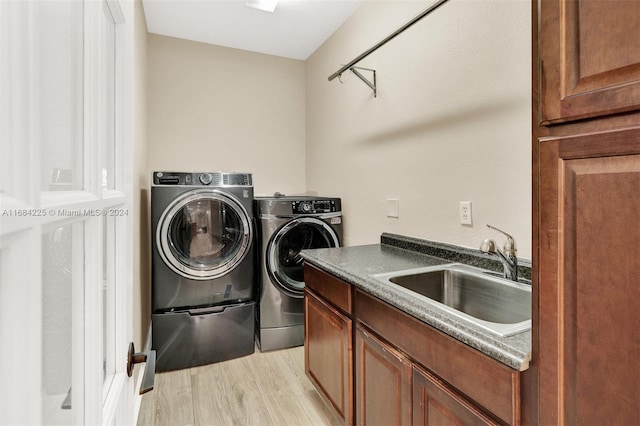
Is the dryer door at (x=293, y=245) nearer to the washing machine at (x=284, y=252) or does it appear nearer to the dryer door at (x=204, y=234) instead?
the washing machine at (x=284, y=252)

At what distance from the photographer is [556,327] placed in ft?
2.27

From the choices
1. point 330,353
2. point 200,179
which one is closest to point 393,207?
point 330,353

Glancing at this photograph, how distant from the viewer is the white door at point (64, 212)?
1.01ft

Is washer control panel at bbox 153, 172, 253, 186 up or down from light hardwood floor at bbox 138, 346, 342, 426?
up

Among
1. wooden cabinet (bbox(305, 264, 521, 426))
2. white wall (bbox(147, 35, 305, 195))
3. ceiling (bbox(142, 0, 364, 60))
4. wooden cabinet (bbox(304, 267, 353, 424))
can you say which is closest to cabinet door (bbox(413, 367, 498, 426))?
wooden cabinet (bbox(305, 264, 521, 426))

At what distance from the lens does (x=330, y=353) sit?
172 centimetres

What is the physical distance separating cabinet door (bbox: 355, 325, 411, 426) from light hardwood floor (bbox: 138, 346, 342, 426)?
1.42 feet

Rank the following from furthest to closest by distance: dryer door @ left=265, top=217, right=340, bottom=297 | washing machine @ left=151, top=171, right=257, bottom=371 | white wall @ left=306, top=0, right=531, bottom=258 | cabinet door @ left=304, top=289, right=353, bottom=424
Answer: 1. dryer door @ left=265, top=217, right=340, bottom=297
2. washing machine @ left=151, top=171, right=257, bottom=371
3. cabinet door @ left=304, top=289, right=353, bottom=424
4. white wall @ left=306, top=0, right=531, bottom=258

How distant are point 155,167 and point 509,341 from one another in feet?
10.2

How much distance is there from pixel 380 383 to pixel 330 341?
1.47 ft

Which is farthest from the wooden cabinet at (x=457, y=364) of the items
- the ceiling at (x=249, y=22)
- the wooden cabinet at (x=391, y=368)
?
the ceiling at (x=249, y=22)

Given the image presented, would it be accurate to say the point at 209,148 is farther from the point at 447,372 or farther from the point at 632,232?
the point at 632,232

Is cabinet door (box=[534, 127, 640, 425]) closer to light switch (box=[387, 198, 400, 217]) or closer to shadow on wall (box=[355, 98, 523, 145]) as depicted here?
shadow on wall (box=[355, 98, 523, 145])

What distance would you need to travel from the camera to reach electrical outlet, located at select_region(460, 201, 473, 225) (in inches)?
65.6
